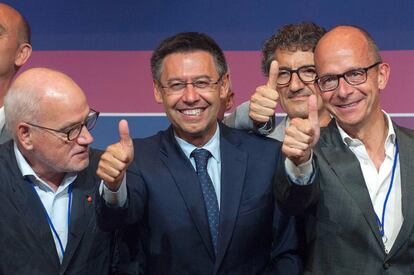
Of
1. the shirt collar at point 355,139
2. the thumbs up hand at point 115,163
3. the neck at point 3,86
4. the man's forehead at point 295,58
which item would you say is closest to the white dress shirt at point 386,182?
the shirt collar at point 355,139

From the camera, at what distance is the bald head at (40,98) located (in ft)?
8.75

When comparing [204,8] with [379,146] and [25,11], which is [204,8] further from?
[379,146]

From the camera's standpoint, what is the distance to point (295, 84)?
3.23 metres

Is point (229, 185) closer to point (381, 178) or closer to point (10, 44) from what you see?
point (381, 178)

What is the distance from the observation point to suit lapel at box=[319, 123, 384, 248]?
8.30ft

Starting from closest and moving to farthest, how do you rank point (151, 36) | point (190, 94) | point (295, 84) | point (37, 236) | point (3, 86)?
point (37, 236) → point (190, 94) → point (295, 84) → point (3, 86) → point (151, 36)

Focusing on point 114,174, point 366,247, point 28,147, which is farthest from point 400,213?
point 28,147

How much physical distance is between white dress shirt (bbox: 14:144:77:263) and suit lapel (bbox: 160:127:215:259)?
1.18ft

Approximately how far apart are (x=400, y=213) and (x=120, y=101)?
7.28 feet

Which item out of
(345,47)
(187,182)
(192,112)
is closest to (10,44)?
(192,112)

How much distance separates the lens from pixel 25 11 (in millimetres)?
4375

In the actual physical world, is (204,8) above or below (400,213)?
above

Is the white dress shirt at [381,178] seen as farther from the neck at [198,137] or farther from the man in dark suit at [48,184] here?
the man in dark suit at [48,184]

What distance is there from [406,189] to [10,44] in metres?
1.97
